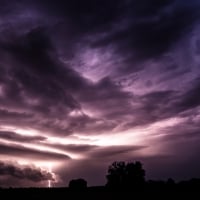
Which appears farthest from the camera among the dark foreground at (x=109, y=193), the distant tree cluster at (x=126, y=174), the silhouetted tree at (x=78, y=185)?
the distant tree cluster at (x=126, y=174)

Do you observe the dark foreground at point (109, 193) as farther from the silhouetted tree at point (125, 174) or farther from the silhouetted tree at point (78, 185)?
the silhouetted tree at point (125, 174)

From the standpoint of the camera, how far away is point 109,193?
35.6m

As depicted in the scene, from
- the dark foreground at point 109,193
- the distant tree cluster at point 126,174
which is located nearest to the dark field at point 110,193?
the dark foreground at point 109,193

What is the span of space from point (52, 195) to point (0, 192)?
557 centimetres

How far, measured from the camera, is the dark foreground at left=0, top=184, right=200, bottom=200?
34.8 meters

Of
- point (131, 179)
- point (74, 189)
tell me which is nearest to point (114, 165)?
point (131, 179)

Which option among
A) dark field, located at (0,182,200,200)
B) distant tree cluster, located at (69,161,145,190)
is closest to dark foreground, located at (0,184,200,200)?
dark field, located at (0,182,200,200)

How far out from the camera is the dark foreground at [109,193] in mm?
34781

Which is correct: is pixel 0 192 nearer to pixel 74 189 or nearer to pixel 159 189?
pixel 74 189

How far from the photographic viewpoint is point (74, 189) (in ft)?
120

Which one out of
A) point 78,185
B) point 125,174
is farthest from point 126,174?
point 78,185

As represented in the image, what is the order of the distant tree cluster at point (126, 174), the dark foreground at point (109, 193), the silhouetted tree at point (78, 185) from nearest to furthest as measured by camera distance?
A: 1. the dark foreground at point (109, 193)
2. the silhouetted tree at point (78, 185)
3. the distant tree cluster at point (126, 174)

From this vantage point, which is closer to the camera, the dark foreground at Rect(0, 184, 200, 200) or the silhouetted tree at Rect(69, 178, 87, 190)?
the dark foreground at Rect(0, 184, 200, 200)

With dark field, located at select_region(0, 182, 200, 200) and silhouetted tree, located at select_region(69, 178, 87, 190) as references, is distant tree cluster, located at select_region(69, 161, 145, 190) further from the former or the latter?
dark field, located at select_region(0, 182, 200, 200)
